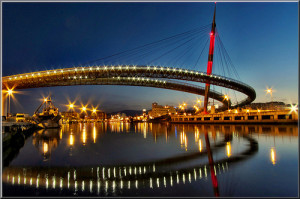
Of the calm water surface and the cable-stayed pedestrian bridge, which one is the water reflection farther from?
the cable-stayed pedestrian bridge

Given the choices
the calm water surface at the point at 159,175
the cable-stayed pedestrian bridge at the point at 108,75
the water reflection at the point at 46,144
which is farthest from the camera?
the cable-stayed pedestrian bridge at the point at 108,75

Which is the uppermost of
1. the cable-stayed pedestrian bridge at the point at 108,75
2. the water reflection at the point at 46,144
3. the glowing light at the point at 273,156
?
the cable-stayed pedestrian bridge at the point at 108,75

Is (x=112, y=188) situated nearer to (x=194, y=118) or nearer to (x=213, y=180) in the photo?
(x=213, y=180)

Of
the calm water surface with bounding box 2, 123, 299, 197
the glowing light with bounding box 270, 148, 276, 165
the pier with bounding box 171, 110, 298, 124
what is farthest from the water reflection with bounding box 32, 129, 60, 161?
the pier with bounding box 171, 110, 298, 124

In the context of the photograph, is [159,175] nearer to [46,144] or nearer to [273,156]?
[273,156]

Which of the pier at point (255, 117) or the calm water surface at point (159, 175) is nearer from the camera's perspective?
the calm water surface at point (159, 175)

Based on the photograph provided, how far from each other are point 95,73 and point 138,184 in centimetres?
5071

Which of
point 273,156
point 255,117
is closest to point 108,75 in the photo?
point 255,117

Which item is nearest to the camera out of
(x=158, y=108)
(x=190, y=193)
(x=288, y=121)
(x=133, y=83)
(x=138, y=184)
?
(x=190, y=193)

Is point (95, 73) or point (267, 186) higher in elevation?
point (95, 73)

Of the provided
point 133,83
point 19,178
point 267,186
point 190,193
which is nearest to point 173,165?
point 190,193

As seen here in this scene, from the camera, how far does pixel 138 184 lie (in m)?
6.49

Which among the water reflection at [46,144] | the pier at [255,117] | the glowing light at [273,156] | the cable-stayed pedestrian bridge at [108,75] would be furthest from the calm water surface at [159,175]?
the cable-stayed pedestrian bridge at [108,75]

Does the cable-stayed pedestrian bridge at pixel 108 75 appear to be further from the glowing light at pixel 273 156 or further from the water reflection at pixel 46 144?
the glowing light at pixel 273 156
